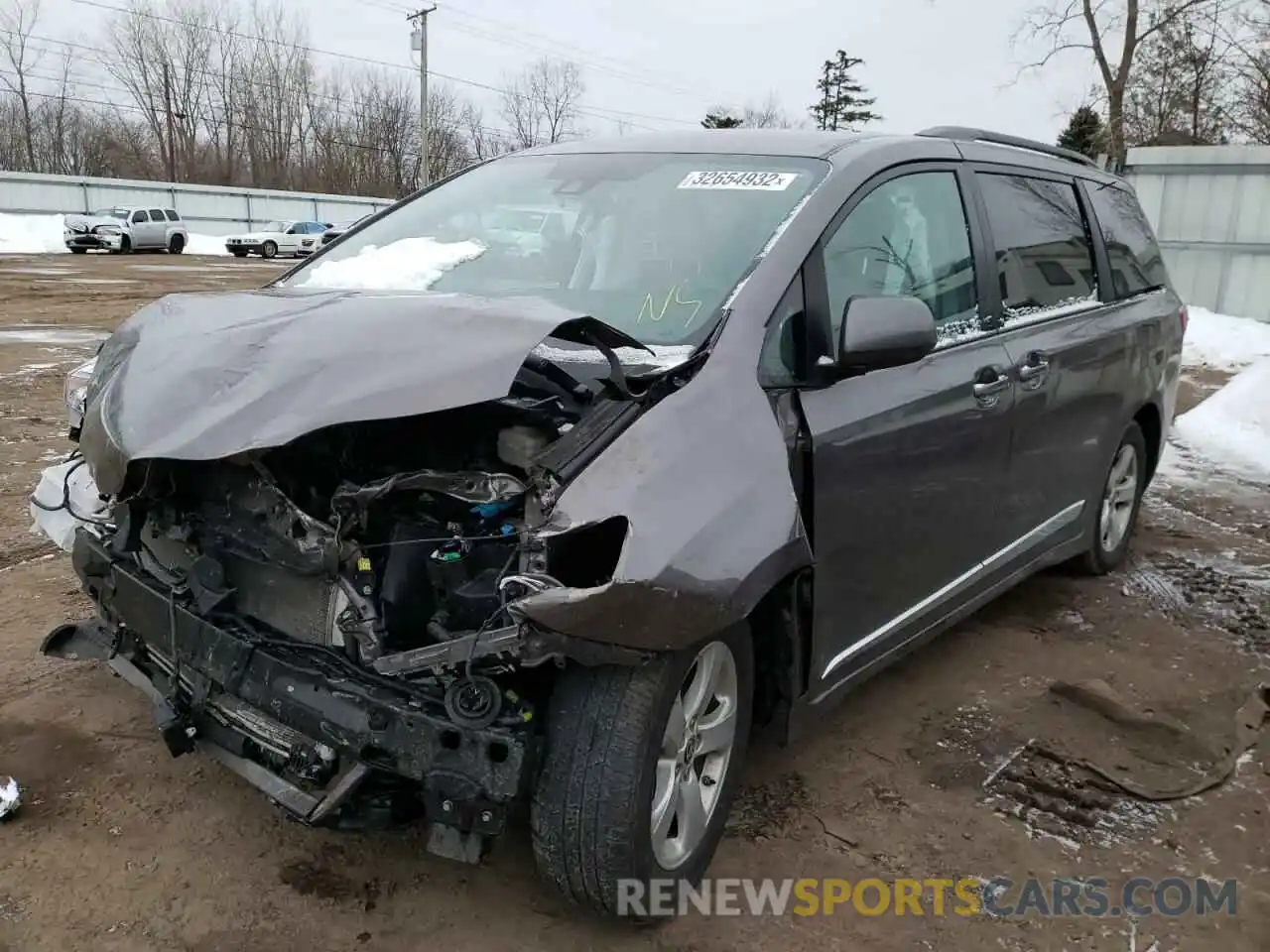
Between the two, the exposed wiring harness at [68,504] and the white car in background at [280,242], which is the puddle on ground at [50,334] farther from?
the white car in background at [280,242]

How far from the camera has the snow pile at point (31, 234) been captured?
32.4 meters

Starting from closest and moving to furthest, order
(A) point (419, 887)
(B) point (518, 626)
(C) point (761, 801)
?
1. (B) point (518, 626)
2. (A) point (419, 887)
3. (C) point (761, 801)

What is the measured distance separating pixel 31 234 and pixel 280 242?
8332 millimetres

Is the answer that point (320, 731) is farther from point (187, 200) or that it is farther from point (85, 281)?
point (187, 200)

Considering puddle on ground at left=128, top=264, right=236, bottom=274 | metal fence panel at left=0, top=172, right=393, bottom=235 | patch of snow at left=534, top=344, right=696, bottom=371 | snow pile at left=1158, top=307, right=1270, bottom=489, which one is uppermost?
metal fence panel at left=0, top=172, right=393, bottom=235

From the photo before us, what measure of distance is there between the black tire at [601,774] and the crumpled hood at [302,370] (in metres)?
0.67

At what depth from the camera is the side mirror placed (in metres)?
2.62

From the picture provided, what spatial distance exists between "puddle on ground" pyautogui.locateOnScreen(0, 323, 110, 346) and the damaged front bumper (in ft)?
30.7

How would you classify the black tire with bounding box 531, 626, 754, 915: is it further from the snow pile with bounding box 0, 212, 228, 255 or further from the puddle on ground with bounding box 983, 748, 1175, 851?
the snow pile with bounding box 0, 212, 228, 255

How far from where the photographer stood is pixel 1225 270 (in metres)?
15.0

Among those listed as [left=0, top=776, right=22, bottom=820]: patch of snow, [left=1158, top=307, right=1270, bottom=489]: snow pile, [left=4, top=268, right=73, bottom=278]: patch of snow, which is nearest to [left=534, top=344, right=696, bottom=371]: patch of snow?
[left=0, top=776, right=22, bottom=820]: patch of snow

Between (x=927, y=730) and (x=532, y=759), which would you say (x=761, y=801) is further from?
(x=532, y=759)

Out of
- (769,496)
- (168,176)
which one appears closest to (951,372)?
(769,496)

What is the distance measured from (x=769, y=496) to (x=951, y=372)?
1.20 metres
